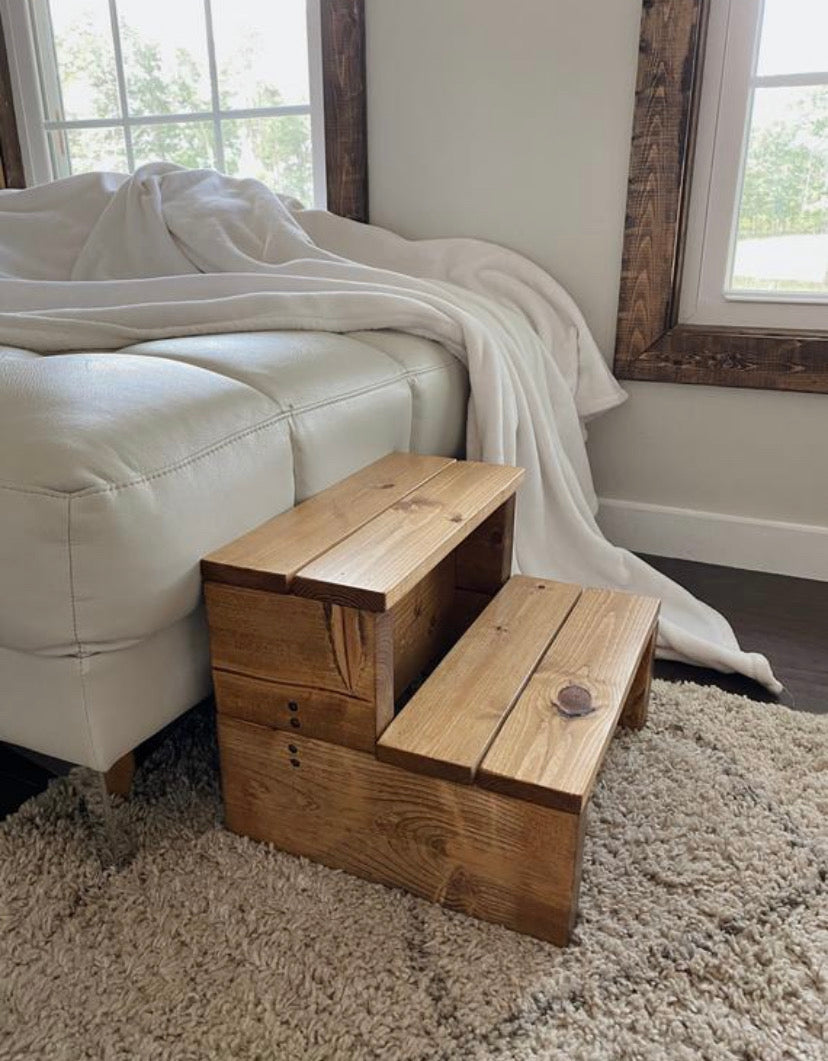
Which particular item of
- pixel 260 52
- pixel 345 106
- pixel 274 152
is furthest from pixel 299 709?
pixel 260 52

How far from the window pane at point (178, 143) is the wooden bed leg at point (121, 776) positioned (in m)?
1.69

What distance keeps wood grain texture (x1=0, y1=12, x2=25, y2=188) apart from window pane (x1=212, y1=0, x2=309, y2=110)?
0.68m

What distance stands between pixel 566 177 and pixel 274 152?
781mm

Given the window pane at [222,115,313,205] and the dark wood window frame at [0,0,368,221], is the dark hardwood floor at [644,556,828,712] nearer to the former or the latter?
the dark wood window frame at [0,0,368,221]

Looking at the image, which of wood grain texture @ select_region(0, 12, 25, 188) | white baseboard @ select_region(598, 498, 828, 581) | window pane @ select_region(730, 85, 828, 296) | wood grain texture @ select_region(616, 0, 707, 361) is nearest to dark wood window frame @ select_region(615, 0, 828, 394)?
wood grain texture @ select_region(616, 0, 707, 361)

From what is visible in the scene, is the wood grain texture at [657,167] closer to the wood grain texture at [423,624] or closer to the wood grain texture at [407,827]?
the wood grain texture at [423,624]

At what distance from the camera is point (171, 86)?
219 centimetres

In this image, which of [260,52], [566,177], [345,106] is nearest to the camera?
[566,177]

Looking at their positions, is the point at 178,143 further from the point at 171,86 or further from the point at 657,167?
the point at 657,167

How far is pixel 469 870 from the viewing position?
89cm

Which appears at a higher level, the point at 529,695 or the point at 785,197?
the point at 785,197

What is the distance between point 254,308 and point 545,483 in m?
0.63

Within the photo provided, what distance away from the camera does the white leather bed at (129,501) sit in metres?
0.80

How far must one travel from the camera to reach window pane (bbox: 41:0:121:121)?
2.24 m
